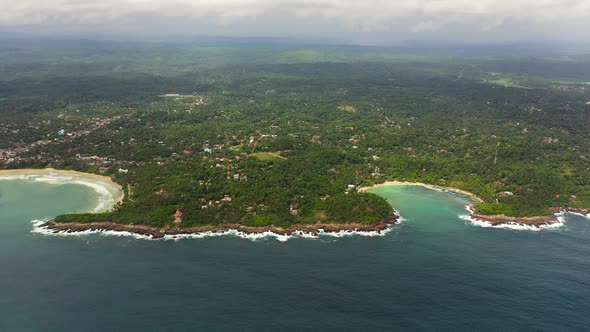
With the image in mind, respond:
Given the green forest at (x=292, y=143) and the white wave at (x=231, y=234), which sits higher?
the green forest at (x=292, y=143)

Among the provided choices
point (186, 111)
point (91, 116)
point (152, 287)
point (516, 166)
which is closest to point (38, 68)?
point (91, 116)

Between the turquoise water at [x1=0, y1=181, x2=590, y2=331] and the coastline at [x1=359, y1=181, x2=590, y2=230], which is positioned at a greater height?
the coastline at [x1=359, y1=181, x2=590, y2=230]

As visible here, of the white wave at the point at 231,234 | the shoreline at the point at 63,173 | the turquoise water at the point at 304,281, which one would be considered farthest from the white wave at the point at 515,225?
the shoreline at the point at 63,173

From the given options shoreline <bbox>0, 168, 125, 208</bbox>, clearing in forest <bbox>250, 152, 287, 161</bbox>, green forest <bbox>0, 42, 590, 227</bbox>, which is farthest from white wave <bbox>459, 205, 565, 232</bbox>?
shoreline <bbox>0, 168, 125, 208</bbox>

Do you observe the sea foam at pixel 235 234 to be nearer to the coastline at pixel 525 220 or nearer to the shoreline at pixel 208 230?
the shoreline at pixel 208 230

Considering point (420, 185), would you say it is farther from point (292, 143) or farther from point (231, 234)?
point (231, 234)

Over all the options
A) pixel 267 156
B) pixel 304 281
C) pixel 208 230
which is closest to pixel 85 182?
pixel 208 230

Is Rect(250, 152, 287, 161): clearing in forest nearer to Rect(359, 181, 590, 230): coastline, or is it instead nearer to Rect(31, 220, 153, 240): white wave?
Rect(31, 220, 153, 240): white wave
